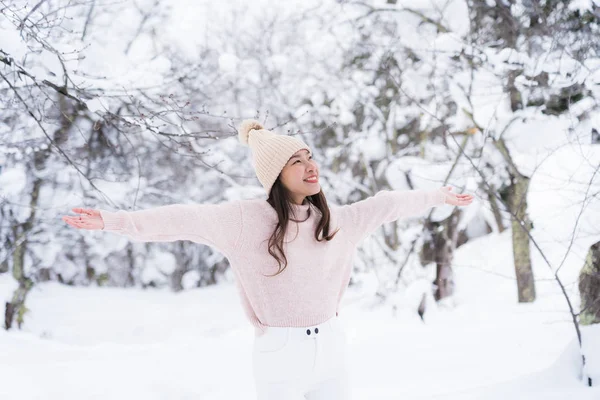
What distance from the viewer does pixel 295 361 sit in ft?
6.64

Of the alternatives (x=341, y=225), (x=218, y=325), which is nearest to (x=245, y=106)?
(x=218, y=325)

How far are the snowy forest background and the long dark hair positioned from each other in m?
0.75

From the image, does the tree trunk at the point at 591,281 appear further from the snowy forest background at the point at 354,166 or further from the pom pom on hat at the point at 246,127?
the pom pom on hat at the point at 246,127

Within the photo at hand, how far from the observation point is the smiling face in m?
2.15

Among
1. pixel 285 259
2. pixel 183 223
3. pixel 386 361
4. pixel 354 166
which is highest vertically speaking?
pixel 354 166

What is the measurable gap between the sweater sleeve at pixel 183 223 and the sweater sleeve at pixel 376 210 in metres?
0.45

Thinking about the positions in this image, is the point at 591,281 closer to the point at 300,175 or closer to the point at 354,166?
the point at 300,175

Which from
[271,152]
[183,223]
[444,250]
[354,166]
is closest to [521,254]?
[444,250]

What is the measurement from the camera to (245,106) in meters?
11.1

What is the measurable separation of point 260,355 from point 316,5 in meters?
7.38

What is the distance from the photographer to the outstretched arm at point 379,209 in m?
2.29

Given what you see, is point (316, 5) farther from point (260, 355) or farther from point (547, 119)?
point (260, 355)

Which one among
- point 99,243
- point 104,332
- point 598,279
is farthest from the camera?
point 99,243

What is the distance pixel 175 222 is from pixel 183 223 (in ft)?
0.09
